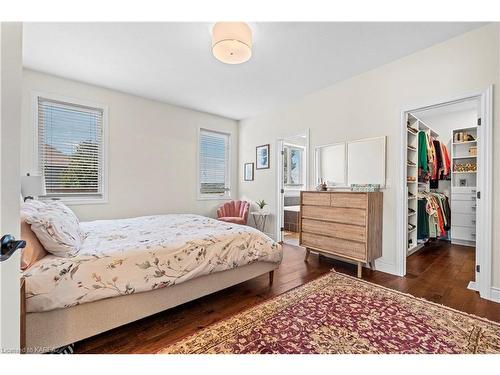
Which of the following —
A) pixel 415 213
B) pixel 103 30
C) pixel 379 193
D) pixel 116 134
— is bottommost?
pixel 415 213

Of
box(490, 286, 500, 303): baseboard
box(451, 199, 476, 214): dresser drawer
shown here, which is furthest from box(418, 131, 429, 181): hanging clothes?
box(490, 286, 500, 303): baseboard

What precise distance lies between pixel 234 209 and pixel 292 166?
2129 mm

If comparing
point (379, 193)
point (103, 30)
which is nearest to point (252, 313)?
point (379, 193)

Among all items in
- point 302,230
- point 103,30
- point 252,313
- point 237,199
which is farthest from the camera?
point 237,199

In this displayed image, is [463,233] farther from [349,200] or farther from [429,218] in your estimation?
[349,200]

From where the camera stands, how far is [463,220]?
414 centimetres

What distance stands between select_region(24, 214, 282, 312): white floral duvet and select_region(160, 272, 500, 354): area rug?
446mm

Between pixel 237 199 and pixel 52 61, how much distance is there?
375cm

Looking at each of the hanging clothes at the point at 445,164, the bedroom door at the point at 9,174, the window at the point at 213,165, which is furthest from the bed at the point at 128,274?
the hanging clothes at the point at 445,164

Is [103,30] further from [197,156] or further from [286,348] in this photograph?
[286,348]

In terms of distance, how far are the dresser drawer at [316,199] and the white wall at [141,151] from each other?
7.35 ft

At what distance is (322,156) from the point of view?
12.1 ft

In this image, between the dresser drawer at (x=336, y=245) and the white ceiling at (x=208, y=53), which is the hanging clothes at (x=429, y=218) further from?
the white ceiling at (x=208, y=53)

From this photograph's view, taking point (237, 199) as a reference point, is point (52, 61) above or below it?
above
